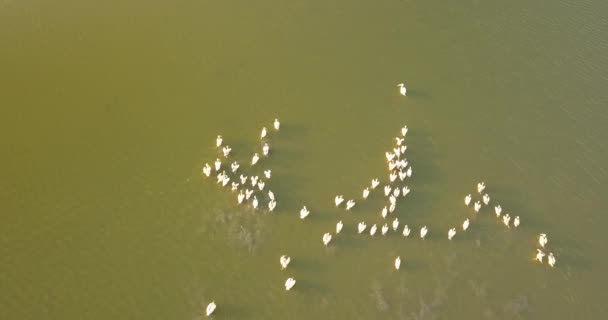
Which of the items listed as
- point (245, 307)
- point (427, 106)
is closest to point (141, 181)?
point (245, 307)

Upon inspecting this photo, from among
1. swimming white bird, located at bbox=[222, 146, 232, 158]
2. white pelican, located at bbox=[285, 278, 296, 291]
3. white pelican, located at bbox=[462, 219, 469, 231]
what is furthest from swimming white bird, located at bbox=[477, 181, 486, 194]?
swimming white bird, located at bbox=[222, 146, 232, 158]

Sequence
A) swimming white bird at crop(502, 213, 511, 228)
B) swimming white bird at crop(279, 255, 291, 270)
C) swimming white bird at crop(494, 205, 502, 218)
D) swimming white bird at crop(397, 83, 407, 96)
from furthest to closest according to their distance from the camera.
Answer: swimming white bird at crop(397, 83, 407, 96)
swimming white bird at crop(494, 205, 502, 218)
swimming white bird at crop(502, 213, 511, 228)
swimming white bird at crop(279, 255, 291, 270)

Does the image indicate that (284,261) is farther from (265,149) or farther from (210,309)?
(265,149)

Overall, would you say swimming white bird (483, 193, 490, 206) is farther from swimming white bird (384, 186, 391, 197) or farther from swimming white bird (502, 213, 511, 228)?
swimming white bird (384, 186, 391, 197)

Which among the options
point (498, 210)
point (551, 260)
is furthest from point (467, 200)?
point (551, 260)

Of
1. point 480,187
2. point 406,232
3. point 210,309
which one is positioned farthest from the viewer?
point 480,187

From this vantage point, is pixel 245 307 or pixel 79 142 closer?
pixel 245 307

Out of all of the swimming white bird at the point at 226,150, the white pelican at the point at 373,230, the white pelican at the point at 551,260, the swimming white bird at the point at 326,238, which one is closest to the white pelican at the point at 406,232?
the white pelican at the point at 373,230

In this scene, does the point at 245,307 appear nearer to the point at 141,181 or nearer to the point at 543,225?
the point at 141,181
